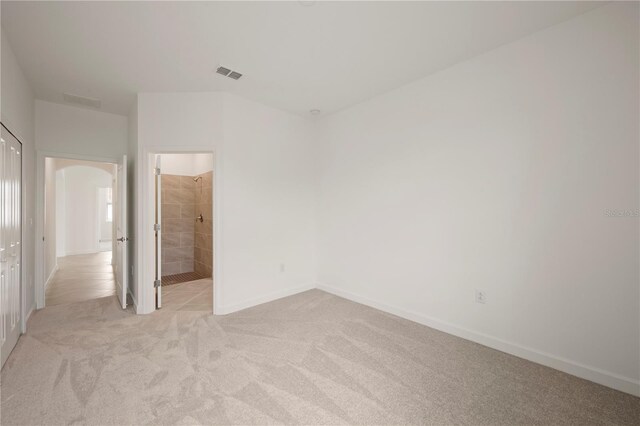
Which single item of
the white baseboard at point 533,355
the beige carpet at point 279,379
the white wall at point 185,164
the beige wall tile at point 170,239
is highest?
the white wall at point 185,164

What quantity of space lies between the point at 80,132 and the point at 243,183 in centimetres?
245

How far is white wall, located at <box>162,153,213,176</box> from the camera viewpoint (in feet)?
18.4

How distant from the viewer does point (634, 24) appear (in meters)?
1.96

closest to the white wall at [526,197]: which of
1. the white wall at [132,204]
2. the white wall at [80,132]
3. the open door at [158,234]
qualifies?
the open door at [158,234]

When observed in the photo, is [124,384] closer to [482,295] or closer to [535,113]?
[482,295]

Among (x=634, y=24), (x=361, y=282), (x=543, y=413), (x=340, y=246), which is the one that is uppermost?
(x=634, y=24)

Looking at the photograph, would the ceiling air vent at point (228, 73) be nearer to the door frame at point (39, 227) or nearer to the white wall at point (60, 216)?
the door frame at point (39, 227)

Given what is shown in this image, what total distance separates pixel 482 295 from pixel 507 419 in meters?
1.16

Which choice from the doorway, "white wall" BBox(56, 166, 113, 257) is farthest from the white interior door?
"white wall" BBox(56, 166, 113, 257)

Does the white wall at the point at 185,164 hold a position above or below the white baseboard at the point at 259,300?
above

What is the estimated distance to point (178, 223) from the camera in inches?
226

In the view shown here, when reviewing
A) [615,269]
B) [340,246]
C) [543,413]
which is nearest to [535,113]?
[615,269]

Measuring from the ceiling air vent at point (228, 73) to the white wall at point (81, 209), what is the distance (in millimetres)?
8080

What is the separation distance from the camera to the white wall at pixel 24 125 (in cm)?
234
